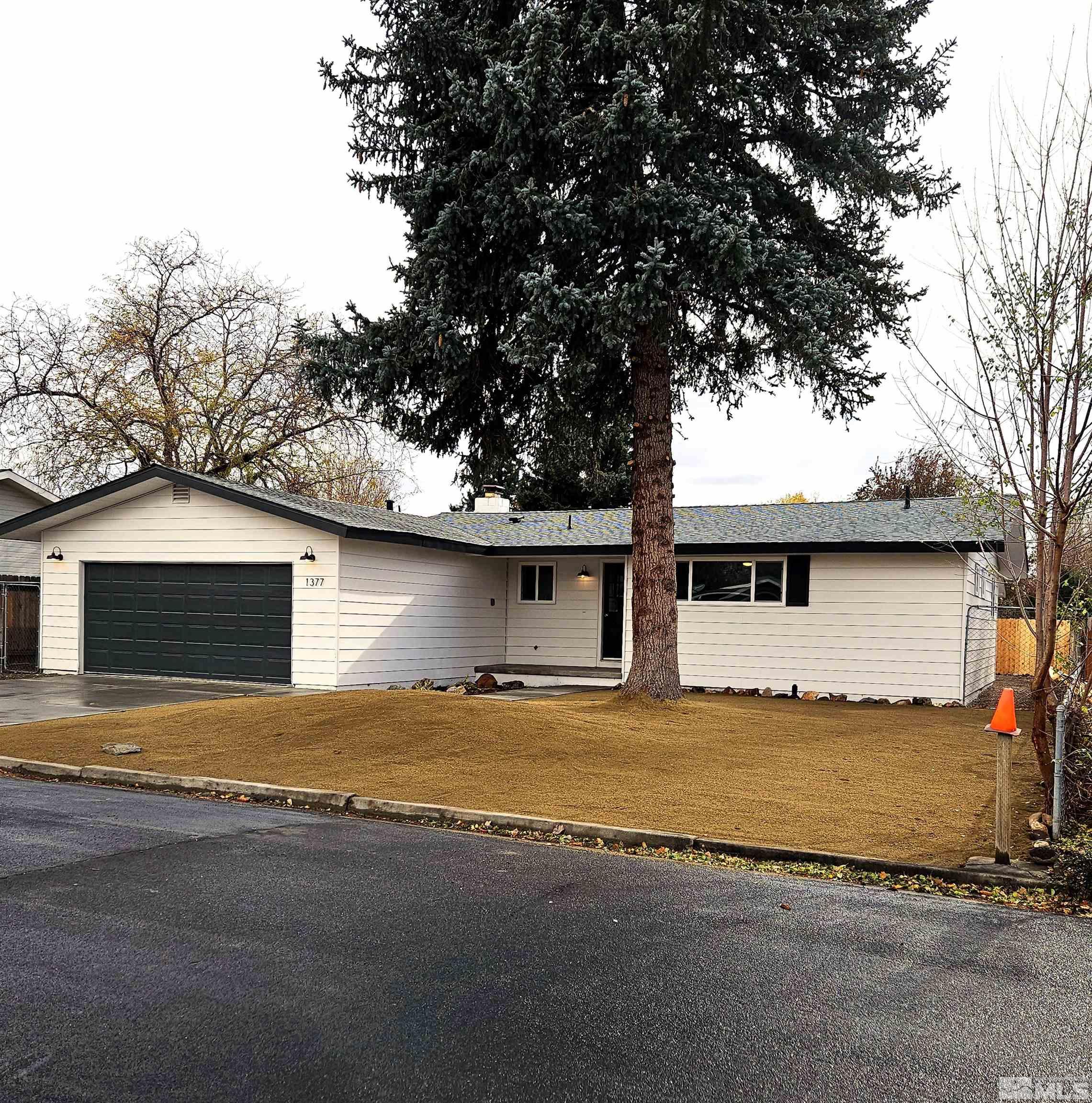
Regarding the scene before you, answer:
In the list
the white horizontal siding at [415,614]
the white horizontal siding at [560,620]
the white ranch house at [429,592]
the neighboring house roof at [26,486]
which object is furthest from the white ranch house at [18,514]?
the white horizontal siding at [560,620]

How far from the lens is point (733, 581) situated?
19672 millimetres

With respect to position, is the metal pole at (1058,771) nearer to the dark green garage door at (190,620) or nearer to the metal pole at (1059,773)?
the metal pole at (1059,773)

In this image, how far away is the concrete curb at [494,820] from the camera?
21.2 ft

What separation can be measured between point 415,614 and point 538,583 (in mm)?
3906

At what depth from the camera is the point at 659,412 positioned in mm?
15148

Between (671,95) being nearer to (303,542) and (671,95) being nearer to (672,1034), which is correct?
(303,542)

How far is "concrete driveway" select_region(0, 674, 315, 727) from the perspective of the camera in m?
14.0

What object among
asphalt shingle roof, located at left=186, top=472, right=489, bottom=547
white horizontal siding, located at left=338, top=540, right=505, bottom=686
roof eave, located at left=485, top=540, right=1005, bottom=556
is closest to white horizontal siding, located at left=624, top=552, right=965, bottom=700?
roof eave, located at left=485, top=540, right=1005, bottom=556

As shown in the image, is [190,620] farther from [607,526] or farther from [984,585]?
[984,585]

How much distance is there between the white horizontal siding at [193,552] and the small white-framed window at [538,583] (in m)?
6.29

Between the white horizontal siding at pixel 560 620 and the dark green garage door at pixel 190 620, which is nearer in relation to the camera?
the dark green garage door at pixel 190 620

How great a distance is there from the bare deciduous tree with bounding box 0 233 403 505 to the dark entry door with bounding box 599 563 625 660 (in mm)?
12677

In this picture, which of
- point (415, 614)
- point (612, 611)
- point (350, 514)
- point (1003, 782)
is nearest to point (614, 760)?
point (1003, 782)

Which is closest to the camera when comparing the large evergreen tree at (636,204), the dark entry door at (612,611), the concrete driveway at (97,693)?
the large evergreen tree at (636,204)
